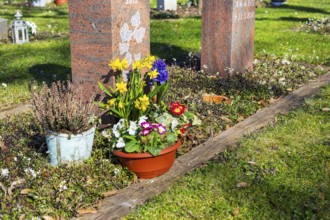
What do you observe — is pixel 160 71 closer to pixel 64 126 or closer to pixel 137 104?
pixel 137 104

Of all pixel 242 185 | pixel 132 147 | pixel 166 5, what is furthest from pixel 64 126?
pixel 166 5

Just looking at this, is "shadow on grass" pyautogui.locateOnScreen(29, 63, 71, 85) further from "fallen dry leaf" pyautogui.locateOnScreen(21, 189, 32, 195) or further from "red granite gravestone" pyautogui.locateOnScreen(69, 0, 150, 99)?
"fallen dry leaf" pyautogui.locateOnScreen(21, 189, 32, 195)

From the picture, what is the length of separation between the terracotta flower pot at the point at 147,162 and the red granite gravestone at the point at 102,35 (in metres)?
1.25

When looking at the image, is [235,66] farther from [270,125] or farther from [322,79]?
[270,125]

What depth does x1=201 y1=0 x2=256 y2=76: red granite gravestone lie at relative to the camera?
6945 mm

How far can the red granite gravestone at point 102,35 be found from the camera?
4.82 m

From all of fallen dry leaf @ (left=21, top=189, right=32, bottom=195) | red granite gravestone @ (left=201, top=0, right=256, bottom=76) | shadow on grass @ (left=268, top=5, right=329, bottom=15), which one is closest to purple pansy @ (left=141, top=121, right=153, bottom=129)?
fallen dry leaf @ (left=21, top=189, right=32, bottom=195)

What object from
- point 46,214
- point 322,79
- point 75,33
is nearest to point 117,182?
point 46,214

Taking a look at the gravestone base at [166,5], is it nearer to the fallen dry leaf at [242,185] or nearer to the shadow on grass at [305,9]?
the shadow on grass at [305,9]

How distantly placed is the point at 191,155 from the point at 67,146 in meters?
1.19

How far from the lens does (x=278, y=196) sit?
367cm

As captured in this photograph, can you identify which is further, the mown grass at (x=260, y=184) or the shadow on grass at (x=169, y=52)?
the shadow on grass at (x=169, y=52)

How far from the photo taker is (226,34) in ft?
22.9

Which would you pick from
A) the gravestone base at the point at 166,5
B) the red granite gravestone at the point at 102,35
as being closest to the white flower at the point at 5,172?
the red granite gravestone at the point at 102,35
